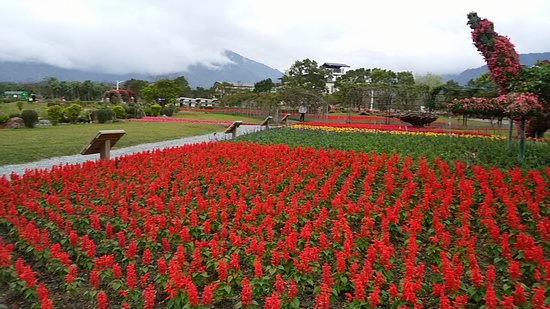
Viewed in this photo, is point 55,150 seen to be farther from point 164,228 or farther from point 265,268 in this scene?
point 265,268

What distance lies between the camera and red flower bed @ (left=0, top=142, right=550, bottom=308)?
11.4ft

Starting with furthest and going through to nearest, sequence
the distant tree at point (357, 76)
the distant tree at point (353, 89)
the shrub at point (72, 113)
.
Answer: the distant tree at point (357, 76) → the distant tree at point (353, 89) → the shrub at point (72, 113)

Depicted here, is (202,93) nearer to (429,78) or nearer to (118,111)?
(429,78)

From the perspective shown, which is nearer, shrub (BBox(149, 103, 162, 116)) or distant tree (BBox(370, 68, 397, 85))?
shrub (BBox(149, 103, 162, 116))

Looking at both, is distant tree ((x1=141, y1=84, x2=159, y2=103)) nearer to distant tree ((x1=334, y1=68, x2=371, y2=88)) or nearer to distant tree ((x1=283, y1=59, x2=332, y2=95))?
distant tree ((x1=283, y1=59, x2=332, y2=95))

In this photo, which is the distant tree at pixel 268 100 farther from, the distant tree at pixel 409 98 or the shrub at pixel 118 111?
the shrub at pixel 118 111

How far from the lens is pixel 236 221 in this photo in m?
4.88

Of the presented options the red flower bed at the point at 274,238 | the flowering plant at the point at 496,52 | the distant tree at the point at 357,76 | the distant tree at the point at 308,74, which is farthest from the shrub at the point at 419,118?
the distant tree at the point at 357,76

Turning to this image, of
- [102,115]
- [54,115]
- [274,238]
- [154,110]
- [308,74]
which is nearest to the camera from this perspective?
[274,238]

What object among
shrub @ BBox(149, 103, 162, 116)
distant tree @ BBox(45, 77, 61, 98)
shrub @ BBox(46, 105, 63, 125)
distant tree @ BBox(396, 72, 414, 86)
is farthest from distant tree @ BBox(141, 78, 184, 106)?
distant tree @ BBox(396, 72, 414, 86)

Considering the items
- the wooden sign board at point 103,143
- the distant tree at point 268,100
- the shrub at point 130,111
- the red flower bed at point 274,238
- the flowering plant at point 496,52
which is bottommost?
the red flower bed at point 274,238

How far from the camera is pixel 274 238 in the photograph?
4941 millimetres

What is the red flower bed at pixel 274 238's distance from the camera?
3.46m

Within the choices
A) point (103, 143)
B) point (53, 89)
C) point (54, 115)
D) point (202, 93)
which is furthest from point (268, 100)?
point (202, 93)
